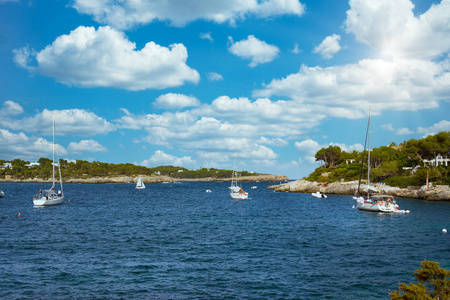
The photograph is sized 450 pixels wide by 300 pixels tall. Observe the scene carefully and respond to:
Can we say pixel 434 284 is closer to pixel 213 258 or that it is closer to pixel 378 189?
pixel 213 258

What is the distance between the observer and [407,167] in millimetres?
128000

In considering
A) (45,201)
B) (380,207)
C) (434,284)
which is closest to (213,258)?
(434,284)

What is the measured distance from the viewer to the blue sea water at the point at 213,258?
22641mm

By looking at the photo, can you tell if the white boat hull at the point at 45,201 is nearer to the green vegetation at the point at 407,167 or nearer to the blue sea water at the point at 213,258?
the blue sea water at the point at 213,258

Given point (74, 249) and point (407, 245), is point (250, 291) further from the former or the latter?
point (407, 245)

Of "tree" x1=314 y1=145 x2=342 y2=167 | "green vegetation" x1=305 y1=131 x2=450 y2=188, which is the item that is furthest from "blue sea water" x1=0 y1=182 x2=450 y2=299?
"tree" x1=314 y1=145 x2=342 y2=167

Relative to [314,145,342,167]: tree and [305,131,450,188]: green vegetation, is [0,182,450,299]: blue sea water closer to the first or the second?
[305,131,450,188]: green vegetation

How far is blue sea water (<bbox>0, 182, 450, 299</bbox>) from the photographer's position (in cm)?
2264

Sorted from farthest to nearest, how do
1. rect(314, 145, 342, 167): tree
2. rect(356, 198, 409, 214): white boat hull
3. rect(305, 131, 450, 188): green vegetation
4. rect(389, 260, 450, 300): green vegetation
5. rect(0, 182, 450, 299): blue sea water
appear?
1. rect(314, 145, 342, 167): tree
2. rect(305, 131, 450, 188): green vegetation
3. rect(356, 198, 409, 214): white boat hull
4. rect(0, 182, 450, 299): blue sea water
5. rect(389, 260, 450, 300): green vegetation

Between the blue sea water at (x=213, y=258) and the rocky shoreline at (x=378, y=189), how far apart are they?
127ft

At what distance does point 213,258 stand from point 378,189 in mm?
81097

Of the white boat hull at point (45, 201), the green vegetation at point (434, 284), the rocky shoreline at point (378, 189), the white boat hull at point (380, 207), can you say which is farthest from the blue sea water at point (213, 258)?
the rocky shoreline at point (378, 189)

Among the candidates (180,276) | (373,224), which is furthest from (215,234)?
(373,224)

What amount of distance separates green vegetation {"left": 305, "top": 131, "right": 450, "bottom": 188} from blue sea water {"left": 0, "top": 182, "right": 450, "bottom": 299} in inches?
2077
